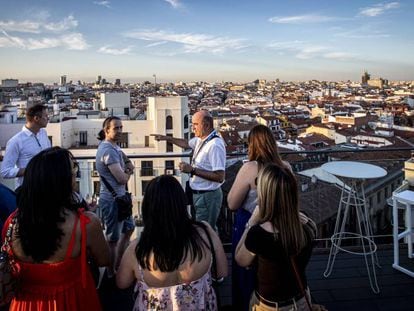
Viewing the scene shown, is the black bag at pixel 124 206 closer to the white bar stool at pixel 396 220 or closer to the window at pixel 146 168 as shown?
the window at pixel 146 168

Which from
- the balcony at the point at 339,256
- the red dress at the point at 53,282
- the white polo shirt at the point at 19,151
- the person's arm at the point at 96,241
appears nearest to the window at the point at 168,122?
the balcony at the point at 339,256

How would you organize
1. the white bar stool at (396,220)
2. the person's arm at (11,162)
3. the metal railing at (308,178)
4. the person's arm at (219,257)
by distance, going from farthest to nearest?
the metal railing at (308,178)
the white bar stool at (396,220)
the person's arm at (11,162)
the person's arm at (219,257)

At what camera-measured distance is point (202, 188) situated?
364 centimetres

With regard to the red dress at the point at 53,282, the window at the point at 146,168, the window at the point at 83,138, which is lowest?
the window at the point at 83,138

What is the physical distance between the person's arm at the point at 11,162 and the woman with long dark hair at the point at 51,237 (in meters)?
1.77

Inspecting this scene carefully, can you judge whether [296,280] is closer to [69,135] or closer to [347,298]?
[347,298]

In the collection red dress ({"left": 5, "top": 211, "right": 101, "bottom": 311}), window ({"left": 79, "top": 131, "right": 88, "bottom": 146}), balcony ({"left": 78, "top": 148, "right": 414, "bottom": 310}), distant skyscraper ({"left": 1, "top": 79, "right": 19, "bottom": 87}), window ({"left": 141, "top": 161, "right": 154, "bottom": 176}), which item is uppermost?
distant skyscraper ({"left": 1, "top": 79, "right": 19, "bottom": 87})

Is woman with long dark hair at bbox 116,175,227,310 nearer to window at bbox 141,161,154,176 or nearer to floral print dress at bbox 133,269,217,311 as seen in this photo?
floral print dress at bbox 133,269,217,311

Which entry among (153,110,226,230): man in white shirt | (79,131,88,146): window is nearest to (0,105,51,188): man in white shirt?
(153,110,226,230): man in white shirt

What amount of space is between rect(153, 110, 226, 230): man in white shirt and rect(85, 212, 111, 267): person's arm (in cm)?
143

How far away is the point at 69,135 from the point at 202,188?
31746mm

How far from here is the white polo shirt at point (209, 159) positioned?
3.52 m

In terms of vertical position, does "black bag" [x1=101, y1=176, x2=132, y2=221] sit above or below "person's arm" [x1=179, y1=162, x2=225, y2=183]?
below

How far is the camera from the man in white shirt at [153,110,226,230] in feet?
11.5
